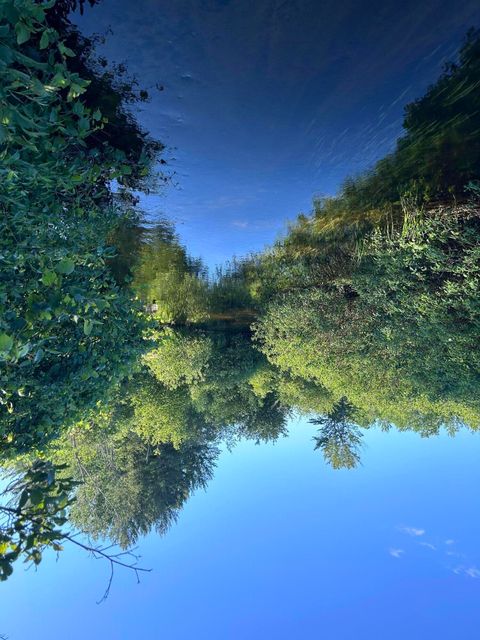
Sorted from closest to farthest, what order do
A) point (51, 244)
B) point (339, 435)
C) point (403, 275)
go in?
point (51, 244) < point (403, 275) < point (339, 435)

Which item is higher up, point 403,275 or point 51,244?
point 403,275

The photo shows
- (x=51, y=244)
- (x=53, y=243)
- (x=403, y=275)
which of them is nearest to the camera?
(x=51, y=244)

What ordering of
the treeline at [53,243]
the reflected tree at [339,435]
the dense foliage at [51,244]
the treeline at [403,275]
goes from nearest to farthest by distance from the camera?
1. the dense foliage at [51,244]
2. the treeline at [53,243]
3. the treeline at [403,275]
4. the reflected tree at [339,435]

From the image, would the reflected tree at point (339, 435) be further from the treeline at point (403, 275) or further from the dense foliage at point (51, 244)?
the dense foliage at point (51, 244)

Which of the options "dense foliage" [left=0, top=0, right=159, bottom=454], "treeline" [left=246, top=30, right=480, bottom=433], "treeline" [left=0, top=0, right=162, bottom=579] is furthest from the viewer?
"treeline" [left=246, top=30, right=480, bottom=433]

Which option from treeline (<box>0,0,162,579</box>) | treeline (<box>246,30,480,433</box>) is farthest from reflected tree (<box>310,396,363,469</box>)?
treeline (<box>0,0,162,579</box>)

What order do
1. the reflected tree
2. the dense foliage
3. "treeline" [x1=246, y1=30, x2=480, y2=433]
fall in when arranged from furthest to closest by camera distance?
the reflected tree < "treeline" [x1=246, y1=30, x2=480, y2=433] < the dense foliage

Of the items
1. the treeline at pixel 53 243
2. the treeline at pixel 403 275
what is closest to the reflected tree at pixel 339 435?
the treeline at pixel 403 275

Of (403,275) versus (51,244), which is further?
(403,275)

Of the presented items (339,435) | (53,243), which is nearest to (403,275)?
(53,243)

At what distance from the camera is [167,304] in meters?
15.4

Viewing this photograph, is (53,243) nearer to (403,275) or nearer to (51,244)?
(51,244)

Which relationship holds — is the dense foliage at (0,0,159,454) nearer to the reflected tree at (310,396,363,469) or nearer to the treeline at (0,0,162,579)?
the treeline at (0,0,162,579)

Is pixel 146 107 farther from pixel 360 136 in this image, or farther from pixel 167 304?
pixel 167 304
